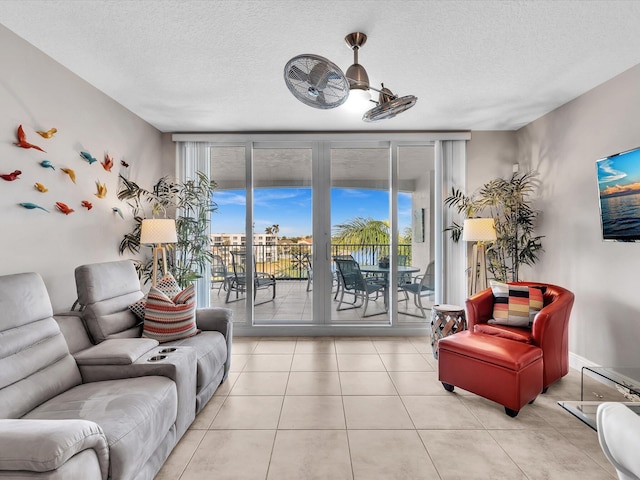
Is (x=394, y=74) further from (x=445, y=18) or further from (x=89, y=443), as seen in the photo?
(x=89, y=443)

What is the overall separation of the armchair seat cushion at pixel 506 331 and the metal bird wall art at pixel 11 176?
3.69 metres

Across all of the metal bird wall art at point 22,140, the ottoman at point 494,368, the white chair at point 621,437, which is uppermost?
the metal bird wall art at point 22,140

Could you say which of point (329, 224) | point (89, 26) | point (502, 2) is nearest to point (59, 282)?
point (89, 26)

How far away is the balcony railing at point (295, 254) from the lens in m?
4.27

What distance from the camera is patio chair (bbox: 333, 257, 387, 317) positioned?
429 centimetres

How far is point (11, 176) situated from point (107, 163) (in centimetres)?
99

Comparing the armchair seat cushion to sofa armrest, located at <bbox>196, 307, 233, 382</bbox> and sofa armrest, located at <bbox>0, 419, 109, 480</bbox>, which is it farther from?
sofa armrest, located at <bbox>0, 419, 109, 480</bbox>

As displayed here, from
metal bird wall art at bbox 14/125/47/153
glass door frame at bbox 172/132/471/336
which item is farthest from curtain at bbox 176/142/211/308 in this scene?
metal bird wall art at bbox 14/125/47/153

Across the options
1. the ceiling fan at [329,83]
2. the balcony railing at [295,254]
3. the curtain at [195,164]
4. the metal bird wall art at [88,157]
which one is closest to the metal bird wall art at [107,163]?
the metal bird wall art at [88,157]

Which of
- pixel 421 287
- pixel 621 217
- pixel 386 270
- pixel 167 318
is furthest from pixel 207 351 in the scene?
pixel 621 217

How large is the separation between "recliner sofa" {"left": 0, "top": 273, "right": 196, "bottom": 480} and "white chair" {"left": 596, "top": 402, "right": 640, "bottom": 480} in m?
1.67

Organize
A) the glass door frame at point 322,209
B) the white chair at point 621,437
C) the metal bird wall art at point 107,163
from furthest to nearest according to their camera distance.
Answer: the glass door frame at point 322,209 < the metal bird wall art at point 107,163 < the white chair at point 621,437

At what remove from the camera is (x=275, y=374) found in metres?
3.02

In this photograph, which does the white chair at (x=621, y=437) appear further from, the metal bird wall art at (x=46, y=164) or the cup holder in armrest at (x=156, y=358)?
the metal bird wall art at (x=46, y=164)
